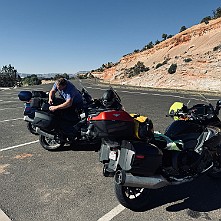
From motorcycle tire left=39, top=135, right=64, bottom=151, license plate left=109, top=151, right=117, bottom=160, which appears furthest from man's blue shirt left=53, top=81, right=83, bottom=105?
license plate left=109, top=151, right=117, bottom=160

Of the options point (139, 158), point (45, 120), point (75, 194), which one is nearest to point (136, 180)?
point (139, 158)

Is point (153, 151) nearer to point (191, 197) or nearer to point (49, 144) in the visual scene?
point (191, 197)

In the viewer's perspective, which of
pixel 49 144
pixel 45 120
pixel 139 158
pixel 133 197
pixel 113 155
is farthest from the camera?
pixel 49 144

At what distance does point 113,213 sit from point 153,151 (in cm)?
97

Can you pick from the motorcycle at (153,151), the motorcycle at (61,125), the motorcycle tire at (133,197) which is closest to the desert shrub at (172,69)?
the motorcycle at (61,125)

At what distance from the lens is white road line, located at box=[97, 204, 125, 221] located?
3.22 metres

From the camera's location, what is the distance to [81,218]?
10.5ft

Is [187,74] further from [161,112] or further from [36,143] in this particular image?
[36,143]

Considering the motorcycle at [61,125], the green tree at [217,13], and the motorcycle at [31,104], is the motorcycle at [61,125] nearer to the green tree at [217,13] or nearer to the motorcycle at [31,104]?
the motorcycle at [31,104]

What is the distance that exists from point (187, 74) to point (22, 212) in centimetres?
3074

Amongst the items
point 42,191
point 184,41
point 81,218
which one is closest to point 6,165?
point 42,191

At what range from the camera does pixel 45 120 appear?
534 cm

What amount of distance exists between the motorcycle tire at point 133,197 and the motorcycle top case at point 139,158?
0.37m

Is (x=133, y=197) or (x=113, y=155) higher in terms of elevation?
(x=113, y=155)
